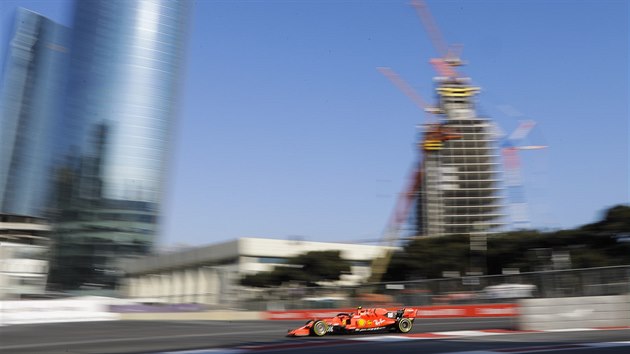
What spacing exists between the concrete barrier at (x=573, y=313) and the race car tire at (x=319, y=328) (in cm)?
521

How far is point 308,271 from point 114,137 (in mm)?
49312

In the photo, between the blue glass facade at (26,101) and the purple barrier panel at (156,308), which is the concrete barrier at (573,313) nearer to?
the purple barrier panel at (156,308)

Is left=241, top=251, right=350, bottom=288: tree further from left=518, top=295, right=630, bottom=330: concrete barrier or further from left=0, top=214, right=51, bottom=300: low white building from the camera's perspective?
left=518, top=295, right=630, bottom=330: concrete barrier

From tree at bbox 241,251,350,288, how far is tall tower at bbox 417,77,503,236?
76.2m

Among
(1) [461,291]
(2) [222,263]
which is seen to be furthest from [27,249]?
(1) [461,291]

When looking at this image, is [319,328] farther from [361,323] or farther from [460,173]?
[460,173]

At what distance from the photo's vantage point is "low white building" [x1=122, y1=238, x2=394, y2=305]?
85.9m

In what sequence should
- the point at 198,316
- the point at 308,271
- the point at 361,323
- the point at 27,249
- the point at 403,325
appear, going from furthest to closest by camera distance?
the point at 27,249 < the point at 308,271 < the point at 198,316 < the point at 403,325 < the point at 361,323

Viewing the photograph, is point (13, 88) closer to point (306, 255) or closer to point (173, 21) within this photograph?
point (173, 21)

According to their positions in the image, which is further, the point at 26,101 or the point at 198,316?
the point at 26,101

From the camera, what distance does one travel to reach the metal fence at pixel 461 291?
72.4ft

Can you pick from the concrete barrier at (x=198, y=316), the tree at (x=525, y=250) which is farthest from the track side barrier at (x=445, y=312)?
the tree at (x=525, y=250)

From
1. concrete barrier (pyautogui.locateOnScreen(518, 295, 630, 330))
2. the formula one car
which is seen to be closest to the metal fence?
concrete barrier (pyautogui.locateOnScreen(518, 295, 630, 330))

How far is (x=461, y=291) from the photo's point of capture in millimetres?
30422
